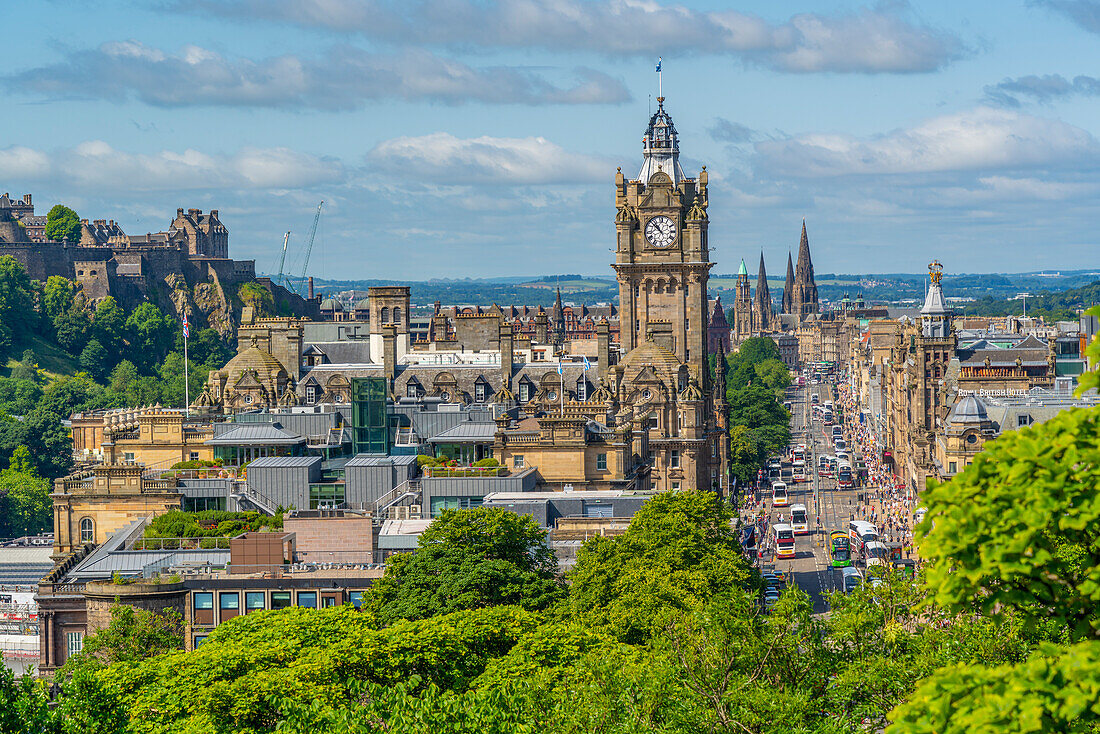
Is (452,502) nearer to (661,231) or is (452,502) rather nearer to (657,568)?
(657,568)

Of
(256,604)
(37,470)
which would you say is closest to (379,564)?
(256,604)

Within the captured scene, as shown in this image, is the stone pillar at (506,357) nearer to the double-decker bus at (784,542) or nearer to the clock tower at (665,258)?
the clock tower at (665,258)

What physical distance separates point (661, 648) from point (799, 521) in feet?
294

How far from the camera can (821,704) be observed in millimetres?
44750

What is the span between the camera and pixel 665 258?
131500 mm

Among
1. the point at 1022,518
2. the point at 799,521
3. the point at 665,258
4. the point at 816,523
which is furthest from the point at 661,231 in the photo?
the point at 1022,518

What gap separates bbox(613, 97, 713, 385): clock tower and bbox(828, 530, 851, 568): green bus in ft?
50.0

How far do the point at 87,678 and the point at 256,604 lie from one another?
2990cm

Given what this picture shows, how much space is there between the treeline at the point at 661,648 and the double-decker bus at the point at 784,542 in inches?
2150

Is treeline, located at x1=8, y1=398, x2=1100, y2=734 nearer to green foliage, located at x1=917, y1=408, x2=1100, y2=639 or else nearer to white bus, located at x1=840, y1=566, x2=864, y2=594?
green foliage, located at x1=917, y1=408, x2=1100, y2=639

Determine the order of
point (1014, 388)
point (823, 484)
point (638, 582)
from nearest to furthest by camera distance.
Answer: point (638, 582) < point (1014, 388) < point (823, 484)

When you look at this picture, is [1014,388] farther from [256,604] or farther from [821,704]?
[821,704]

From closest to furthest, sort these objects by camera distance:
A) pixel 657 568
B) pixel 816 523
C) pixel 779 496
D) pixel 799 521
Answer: pixel 657 568
pixel 799 521
pixel 816 523
pixel 779 496

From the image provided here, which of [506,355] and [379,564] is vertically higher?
[506,355]
